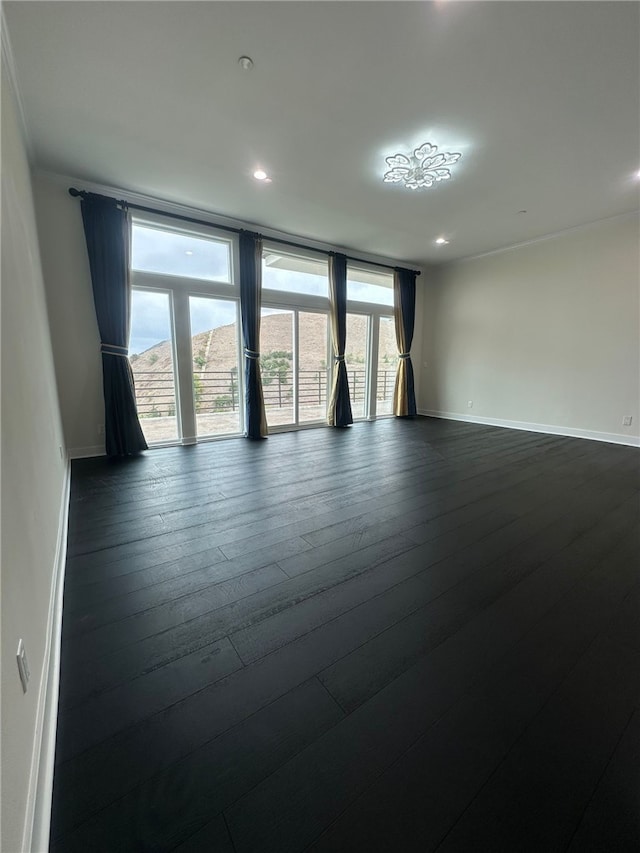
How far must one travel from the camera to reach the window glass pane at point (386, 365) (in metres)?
6.42

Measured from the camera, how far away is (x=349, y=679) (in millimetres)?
1214

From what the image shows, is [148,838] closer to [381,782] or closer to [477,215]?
[381,782]

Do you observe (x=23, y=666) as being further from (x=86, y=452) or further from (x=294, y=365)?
(x=294, y=365)

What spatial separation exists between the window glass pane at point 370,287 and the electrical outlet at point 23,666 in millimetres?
5785

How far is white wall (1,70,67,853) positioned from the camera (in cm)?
74

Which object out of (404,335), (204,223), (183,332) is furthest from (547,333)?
(183,332)

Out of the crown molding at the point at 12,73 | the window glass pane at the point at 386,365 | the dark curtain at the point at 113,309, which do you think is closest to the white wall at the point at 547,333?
the window glass pane at the point at 386,365

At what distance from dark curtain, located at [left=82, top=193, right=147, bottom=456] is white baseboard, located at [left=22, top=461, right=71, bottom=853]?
2.65m

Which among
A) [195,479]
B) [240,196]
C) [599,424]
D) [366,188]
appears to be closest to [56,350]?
[195,479]

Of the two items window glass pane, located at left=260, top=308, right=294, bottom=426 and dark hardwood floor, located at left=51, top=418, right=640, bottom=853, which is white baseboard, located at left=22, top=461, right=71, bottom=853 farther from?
window glass pane, located at left=260, top=308, right=294, bottom=426

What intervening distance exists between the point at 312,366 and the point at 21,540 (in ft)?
15.6

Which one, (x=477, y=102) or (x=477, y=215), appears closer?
(x=477, y=102)

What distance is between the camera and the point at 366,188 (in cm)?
351

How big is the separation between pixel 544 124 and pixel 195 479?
13.2 ft
